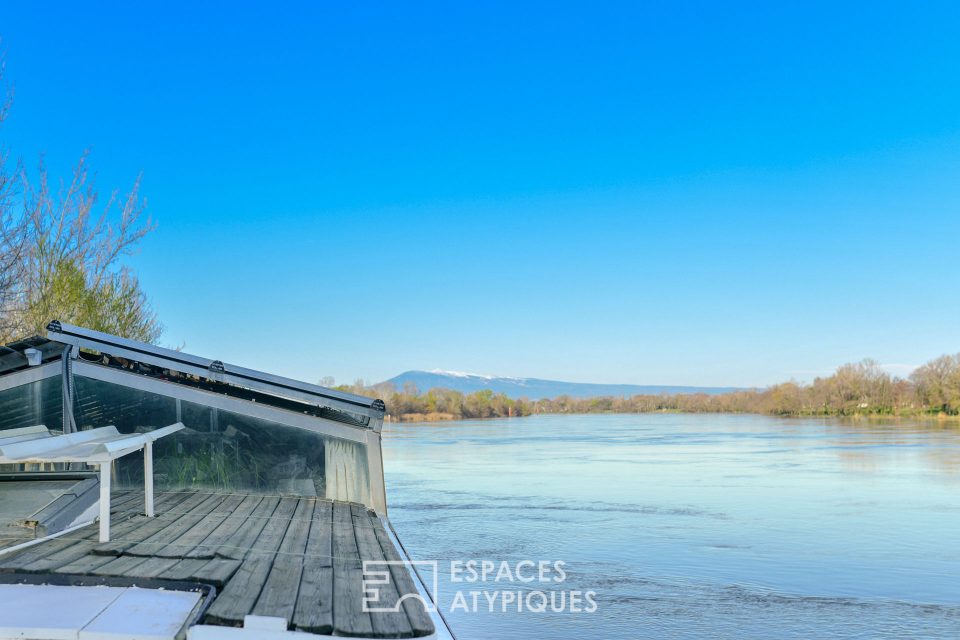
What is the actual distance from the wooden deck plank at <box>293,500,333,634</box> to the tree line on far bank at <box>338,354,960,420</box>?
1873 inches

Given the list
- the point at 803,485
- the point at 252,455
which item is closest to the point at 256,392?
the point at 252,455

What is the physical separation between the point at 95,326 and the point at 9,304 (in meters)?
1.52

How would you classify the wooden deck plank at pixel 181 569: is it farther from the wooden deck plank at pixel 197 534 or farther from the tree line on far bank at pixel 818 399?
the tree line on far bank at pixel 818 399

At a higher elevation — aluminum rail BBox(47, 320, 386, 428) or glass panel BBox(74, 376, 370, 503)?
aluminum rail BBox(47, 320, 386, 428)

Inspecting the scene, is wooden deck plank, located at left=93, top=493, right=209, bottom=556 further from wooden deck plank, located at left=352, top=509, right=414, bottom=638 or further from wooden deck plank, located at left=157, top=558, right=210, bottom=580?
wooden deck plank, located at left=352, top=509, right=414, bottom=638

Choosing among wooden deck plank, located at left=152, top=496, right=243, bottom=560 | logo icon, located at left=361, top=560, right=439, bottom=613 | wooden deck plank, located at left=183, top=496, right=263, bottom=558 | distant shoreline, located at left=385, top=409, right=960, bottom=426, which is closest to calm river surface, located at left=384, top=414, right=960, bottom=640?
wooden deck plank, located at left=183, top=496, right=263, bottom=558

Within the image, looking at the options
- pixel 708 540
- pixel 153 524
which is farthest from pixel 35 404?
pixel 708 540

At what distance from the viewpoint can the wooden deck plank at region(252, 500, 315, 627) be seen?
10.5 feet

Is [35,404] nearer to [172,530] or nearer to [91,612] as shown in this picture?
[172,530]

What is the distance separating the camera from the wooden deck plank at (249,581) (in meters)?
3.12

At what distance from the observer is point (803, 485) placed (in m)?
15.7

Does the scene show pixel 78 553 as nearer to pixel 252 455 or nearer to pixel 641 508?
pixel 252 455

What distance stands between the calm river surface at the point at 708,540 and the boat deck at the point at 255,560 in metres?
1.76

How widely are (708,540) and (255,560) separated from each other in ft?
23.7
